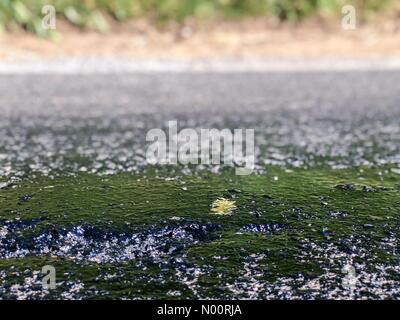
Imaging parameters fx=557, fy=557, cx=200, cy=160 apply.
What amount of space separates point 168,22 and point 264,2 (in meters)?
1.87

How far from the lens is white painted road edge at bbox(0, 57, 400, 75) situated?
697 centimetres

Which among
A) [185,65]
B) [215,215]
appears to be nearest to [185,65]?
[185,65]

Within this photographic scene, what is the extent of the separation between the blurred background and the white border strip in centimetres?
56

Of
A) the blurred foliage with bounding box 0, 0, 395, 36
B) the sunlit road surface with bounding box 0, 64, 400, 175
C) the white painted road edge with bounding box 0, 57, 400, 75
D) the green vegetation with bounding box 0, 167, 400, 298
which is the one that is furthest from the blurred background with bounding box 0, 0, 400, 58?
the green vegetation with bounding box 0, 167, 400, 298

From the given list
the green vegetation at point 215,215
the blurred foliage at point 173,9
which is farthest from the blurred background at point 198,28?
the green vegetation at point 215,215

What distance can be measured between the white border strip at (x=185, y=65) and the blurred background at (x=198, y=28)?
0.56 metres

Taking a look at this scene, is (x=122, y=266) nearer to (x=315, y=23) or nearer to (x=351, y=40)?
(x=351, y=40)

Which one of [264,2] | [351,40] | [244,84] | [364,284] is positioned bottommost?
[364,284]

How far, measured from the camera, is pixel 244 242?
1797 mm

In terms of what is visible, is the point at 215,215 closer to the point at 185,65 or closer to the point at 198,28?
the point at 185,65

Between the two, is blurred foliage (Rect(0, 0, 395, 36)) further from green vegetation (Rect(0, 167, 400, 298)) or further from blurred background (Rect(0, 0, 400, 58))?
green vegetation (Rect(0, 167, 400, 298))

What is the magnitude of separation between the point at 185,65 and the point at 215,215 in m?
5.62

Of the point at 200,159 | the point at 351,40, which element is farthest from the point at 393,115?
the point at 351,40

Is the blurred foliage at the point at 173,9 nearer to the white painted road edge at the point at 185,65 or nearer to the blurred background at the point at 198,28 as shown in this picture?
the blurred background at the point at 198,28
